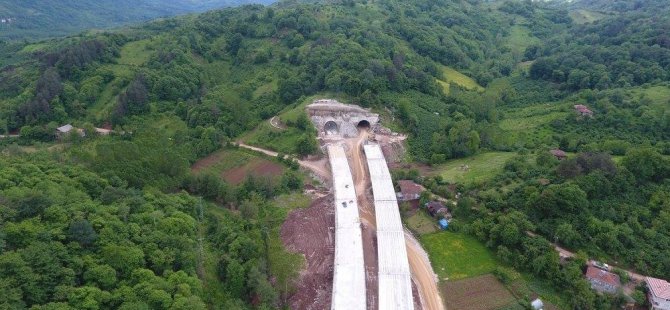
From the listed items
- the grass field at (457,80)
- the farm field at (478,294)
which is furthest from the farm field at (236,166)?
the grass field at (457,80)

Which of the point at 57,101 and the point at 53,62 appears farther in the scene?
the point at 53,62

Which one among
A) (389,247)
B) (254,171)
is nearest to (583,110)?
(389,247)

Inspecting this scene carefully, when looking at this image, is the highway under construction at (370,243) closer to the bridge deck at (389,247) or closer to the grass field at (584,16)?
the bridge deck at (389,247)

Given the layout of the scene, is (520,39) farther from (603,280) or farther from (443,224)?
(603,280)

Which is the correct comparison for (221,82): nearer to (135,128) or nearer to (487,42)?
(135,128)

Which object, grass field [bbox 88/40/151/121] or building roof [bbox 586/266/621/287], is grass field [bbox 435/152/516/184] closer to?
building roof [bbox 586/266/621/287]

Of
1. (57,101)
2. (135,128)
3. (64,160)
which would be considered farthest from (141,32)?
(64,160)

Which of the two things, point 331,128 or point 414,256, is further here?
point 331,128
